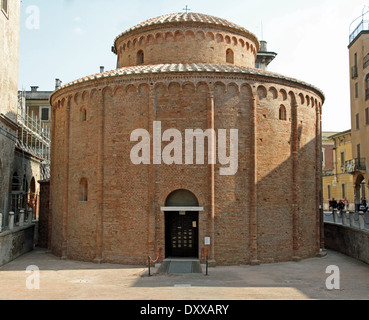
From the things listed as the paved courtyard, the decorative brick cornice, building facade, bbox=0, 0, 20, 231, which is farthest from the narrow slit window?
the paved courtyard

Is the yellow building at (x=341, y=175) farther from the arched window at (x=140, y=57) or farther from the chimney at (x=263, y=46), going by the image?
the arched window at (x=140, y=57)

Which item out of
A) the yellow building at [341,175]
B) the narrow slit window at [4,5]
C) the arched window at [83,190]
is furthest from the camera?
the yellow building at [341,175]

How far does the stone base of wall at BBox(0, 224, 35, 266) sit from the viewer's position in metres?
18.8

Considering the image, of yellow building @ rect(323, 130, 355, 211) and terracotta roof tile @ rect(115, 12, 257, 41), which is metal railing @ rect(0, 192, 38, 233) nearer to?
terracotta roof tile @ rect(115, 12, 257, 41)

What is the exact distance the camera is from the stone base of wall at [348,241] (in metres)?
19.4

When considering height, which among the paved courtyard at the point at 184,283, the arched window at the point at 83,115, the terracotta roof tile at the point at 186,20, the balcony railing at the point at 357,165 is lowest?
the paved courtyard at the point at 184,283

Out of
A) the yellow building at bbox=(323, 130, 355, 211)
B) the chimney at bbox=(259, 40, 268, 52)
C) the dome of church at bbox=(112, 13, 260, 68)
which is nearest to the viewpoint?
the dome of church at bbox=(112, 13, 260, 68)

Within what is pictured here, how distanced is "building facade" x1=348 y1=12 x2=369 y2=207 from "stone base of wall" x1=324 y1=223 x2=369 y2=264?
10037mm

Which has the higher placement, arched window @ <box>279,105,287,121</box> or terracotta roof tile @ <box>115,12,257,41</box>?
terracotta roof tile @ <box>115,12,257,41</box>

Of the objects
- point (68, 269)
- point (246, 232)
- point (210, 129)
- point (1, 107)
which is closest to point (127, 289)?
point (68, 269)

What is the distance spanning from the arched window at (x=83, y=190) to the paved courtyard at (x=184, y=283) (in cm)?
301

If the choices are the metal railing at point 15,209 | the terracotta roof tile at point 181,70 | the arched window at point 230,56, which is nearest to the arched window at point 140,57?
the terracotta roof tile at point 181,70

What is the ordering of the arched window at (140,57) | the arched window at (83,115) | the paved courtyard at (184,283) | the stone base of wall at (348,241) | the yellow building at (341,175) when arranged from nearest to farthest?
the paved courtyard at (184,283)
the stone base of wall at (348,241)
the arched window at (83,115)
the arched window at (140,57)
the yellow building at (341,175)

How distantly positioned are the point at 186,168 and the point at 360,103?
73.4ft
